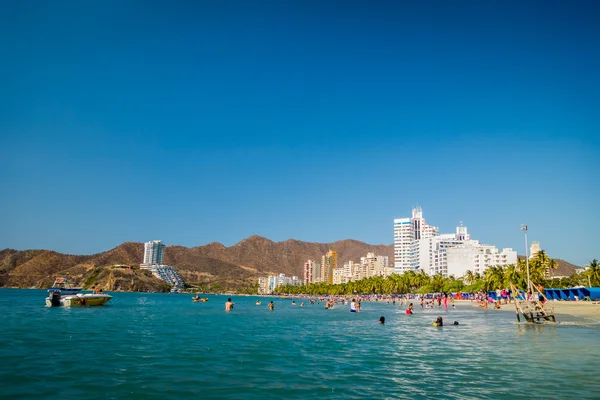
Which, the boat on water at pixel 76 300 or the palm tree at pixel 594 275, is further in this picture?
the palm tree at pixel 594 275

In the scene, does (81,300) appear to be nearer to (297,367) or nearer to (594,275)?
(297,367)

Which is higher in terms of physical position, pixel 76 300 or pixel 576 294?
pixel 576 294

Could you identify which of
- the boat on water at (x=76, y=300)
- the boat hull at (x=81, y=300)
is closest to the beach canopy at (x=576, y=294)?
the boat on water at (x=76, y=300)

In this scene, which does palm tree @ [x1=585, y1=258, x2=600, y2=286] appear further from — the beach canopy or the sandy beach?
the sandy beach

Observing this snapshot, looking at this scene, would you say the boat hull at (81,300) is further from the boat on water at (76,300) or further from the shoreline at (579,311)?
the shoreline at (579,311)

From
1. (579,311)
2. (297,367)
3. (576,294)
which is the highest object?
(576,294)

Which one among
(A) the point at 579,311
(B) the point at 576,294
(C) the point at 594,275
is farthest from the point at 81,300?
(C) the point at 594,275

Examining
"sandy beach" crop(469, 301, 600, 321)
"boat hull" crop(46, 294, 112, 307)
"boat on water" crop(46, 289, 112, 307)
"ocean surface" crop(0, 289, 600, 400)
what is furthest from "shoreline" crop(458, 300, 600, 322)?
"boat on water" crop(46, 289, 112, 307)

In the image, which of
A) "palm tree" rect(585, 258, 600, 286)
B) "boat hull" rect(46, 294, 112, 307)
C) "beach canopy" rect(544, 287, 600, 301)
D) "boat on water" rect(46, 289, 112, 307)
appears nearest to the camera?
"boat hull" rect(46, 294, 112, 307)

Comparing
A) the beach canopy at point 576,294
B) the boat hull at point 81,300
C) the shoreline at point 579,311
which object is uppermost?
the beach canopy at point 576,294

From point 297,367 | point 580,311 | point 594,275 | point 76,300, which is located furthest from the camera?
point 594,275

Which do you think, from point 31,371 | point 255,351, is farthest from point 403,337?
point 31,371

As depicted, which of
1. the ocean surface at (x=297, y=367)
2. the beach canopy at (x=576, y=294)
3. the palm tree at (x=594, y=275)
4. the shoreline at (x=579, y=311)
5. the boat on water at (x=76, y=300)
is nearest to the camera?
the ocean surface at (x=297, y=367)

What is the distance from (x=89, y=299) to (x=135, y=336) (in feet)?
182
